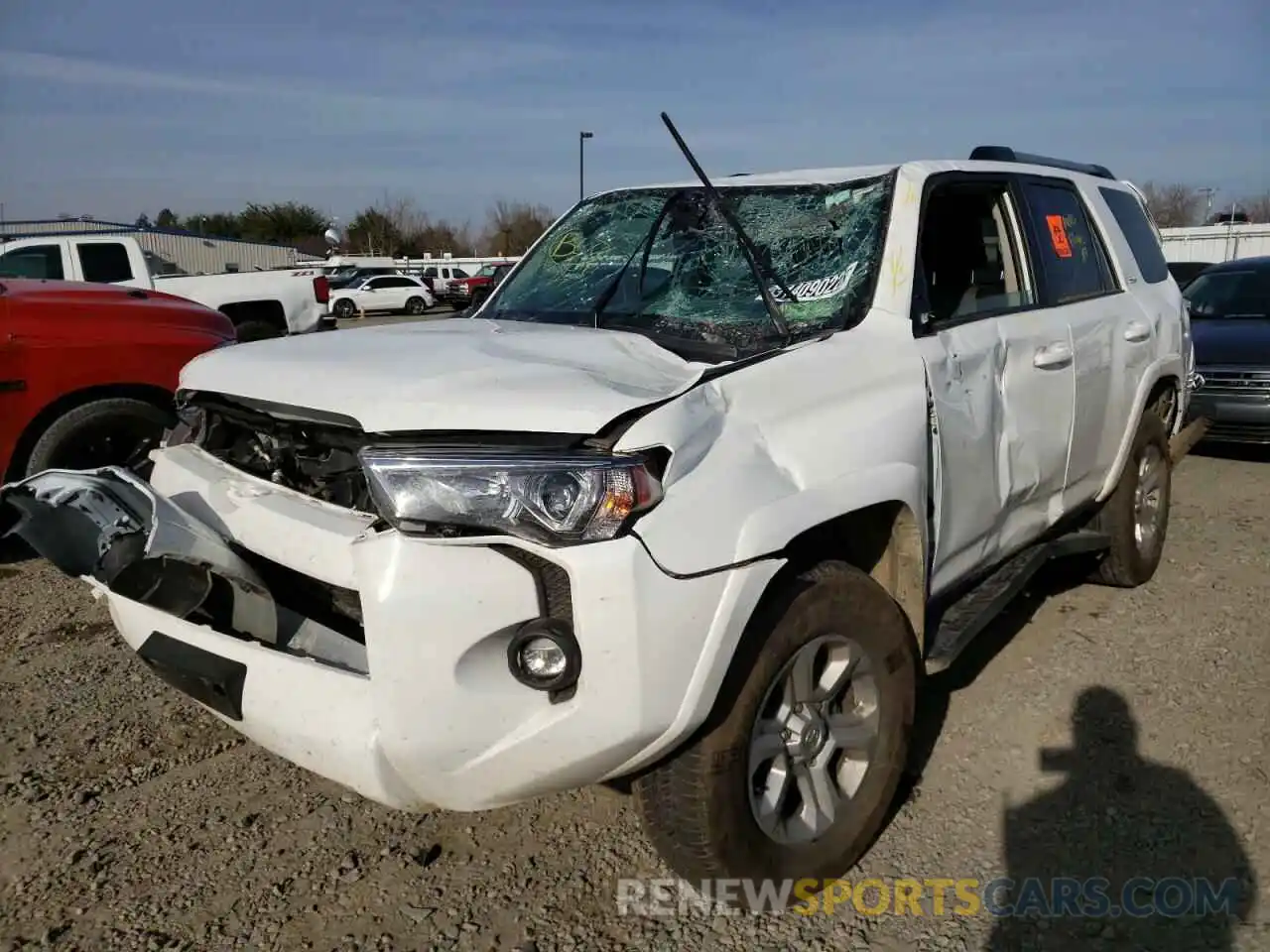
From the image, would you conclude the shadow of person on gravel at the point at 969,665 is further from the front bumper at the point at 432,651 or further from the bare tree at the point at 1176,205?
the bare tree at the point at 1176,205

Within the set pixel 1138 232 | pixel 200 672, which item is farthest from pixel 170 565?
pixel 1138 232

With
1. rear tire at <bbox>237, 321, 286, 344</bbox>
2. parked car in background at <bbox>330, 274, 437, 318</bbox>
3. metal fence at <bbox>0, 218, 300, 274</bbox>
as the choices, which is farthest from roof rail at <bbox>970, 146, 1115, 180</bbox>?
parked car in background at <bbox>330, 274, 437, 318</bbox>

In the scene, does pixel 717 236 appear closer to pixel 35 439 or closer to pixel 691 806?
pixel 691 806

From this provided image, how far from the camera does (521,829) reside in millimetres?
3035

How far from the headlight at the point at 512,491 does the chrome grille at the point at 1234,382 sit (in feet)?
24.0

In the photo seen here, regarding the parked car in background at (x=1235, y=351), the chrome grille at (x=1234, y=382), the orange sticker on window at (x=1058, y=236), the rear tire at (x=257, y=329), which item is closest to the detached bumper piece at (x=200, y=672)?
the orange sticker on window at (x=1058, y=236)

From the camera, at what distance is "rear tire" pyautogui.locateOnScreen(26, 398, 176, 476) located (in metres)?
5.20

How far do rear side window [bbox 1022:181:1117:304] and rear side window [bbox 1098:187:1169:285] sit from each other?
1.38 feet

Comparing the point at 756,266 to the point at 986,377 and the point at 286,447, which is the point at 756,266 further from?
the point at 286,447

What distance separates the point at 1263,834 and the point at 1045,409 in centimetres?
153

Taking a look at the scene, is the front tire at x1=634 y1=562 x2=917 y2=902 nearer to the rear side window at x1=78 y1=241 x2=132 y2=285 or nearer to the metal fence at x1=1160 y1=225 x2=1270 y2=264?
the rear side window at x1=78 y1=241 x2=132 y2=285

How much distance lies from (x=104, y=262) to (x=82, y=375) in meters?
7.53

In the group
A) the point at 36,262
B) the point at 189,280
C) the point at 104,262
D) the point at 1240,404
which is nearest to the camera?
the point at 1240,404

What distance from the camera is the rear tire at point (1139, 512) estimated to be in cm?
473
